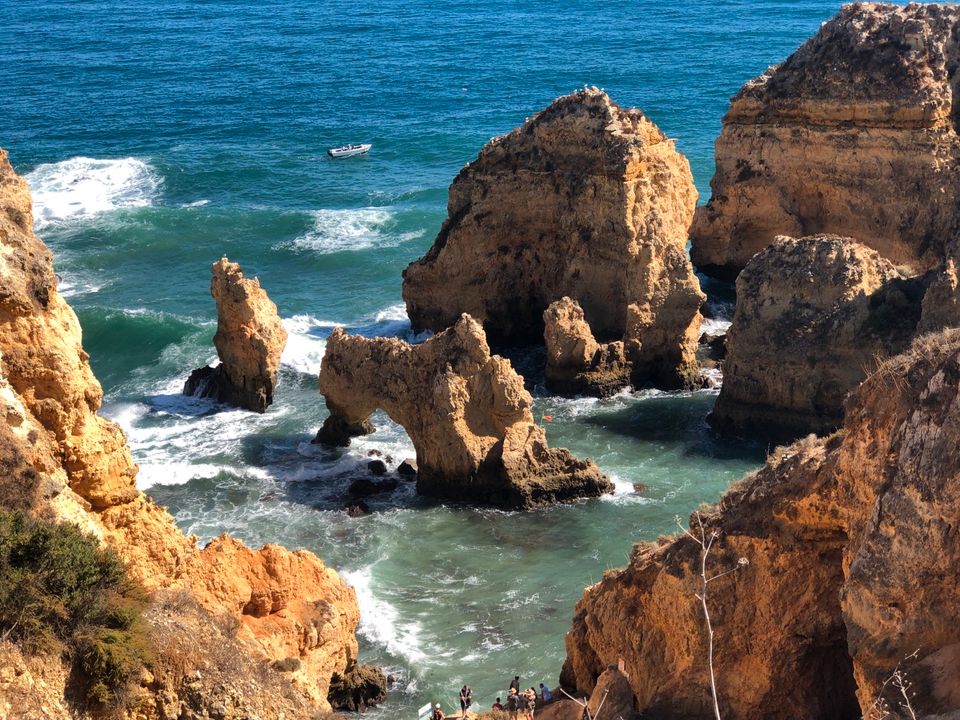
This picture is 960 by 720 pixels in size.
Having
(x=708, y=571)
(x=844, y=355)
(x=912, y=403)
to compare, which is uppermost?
(x=912, y=403)

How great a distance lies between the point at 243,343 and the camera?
38562 millimetres

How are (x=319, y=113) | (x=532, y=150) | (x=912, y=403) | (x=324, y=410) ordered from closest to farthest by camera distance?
(x=912, y=403) → (x=324, y=410) → (x=532, y=150) → (x=319, y=113)

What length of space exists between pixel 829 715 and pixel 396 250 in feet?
122

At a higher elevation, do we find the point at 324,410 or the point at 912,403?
the point at 912,403

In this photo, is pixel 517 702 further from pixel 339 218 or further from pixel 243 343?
pixel 339 218

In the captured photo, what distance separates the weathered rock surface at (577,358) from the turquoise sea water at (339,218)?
2.25 ft

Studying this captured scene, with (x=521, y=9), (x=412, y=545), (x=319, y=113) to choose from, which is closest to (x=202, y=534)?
(x=412, y=545)

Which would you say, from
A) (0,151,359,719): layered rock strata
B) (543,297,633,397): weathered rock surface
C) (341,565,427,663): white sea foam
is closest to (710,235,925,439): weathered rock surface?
(543,297,633,397): weathered rock surface

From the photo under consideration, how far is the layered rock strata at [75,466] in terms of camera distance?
1858 cm

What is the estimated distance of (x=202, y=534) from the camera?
31.8 meters

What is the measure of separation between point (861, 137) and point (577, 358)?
39.4 feet

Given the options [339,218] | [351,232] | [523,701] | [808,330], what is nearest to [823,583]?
[523,701]

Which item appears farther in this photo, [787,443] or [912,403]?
[787,443]

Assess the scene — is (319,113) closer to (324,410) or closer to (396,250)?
(396,250)
